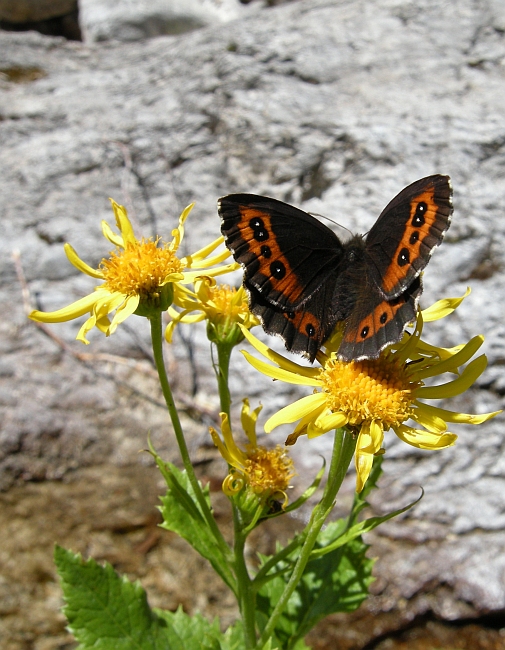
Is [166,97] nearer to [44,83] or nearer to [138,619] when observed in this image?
[44,83]

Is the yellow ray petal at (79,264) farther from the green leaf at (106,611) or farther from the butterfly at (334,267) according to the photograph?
the green leaf at (106,611)

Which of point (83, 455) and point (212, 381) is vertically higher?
point (212, 381)

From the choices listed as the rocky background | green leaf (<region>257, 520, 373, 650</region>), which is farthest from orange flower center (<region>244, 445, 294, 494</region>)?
the rocky background

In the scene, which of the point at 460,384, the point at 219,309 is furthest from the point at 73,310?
the point at 460,384

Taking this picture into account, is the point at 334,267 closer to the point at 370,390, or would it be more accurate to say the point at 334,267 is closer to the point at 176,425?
the point at 370,390

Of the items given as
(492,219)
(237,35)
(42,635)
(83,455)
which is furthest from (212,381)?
(237,35)

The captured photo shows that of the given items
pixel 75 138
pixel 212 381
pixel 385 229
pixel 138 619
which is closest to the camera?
pixel 385 229

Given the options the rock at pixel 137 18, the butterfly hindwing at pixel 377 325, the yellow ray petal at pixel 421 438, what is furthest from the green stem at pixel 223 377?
the rock at pixel 137 18

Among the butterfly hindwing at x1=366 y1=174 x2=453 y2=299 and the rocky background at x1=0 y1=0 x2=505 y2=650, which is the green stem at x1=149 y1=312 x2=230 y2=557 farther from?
the rocky background at x1=0 y1=0 x2=505 y2=650
